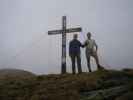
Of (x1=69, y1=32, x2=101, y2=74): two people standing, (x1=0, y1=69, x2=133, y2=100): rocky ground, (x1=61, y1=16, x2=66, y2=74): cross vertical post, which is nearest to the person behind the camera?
(x1=0, y1=69, x2=133, y2=100): rocky ground

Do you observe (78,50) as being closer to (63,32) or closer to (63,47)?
(63,47)

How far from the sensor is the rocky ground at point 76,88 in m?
7.41

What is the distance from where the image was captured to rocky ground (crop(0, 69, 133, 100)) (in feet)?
24.3

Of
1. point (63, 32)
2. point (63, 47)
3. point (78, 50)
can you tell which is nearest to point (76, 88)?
point (78, 50)

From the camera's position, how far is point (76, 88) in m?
7.87

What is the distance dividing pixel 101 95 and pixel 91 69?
11.5 feet

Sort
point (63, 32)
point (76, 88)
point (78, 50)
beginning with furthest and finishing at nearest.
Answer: point (63, 32) → point (78, 50) → point (76, 88)

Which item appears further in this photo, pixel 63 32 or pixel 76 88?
pixel 63 32

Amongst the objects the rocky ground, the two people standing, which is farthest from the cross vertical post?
the rocky ground

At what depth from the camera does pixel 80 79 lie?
28.1ft

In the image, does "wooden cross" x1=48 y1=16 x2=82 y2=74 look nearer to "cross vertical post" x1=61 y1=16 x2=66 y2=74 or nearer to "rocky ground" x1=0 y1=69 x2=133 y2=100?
"cross vertical post" x1=61 y1=16 x2=66 y2=74

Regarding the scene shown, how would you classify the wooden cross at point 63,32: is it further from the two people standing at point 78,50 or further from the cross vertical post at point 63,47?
the two people standing at point 78,50

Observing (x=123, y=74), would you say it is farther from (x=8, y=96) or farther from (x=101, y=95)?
(x=8, y=96)

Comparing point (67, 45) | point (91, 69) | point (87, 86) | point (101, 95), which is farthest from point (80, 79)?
point (67, 45)
